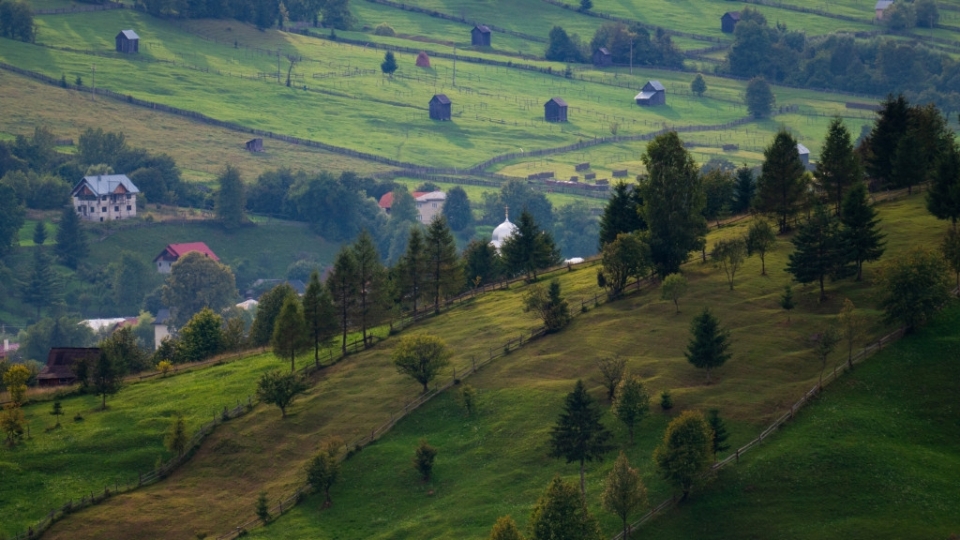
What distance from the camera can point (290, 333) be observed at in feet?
394

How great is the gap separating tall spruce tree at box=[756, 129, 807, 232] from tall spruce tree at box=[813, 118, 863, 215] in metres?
2.51

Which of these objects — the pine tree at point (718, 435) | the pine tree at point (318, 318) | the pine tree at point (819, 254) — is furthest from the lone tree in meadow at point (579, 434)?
the pine tree at point (318, 318)

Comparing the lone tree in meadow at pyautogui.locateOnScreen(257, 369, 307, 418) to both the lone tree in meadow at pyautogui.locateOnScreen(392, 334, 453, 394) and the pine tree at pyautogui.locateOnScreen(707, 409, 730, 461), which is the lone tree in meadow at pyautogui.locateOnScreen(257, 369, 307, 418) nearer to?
the lone tree in meadow at pyautogui.locateOnScreen(392, 334, 453, 394)

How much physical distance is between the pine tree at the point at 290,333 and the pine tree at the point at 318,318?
98cm

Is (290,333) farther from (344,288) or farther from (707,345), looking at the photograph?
(707,345)

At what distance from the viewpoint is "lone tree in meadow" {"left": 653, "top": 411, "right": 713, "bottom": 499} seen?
295 ft

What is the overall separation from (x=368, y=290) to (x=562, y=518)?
4656 centimetres

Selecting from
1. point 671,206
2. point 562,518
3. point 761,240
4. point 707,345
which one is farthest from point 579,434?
point 671,206

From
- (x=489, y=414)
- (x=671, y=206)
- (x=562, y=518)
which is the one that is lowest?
(x=489, y=414)

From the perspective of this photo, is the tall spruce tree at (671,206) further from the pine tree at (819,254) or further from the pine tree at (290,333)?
the pine tree at (290,333)

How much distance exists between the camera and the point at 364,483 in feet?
330

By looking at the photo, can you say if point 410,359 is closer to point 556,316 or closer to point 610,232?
point 556,316

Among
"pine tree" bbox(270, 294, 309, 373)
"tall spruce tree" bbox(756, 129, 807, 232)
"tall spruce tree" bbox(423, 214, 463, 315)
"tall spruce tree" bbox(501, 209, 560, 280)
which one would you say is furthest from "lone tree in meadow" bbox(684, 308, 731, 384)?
"tall spruce tree" bbox(501, 209, 560, 280)

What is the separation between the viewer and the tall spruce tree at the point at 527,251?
139 meters
